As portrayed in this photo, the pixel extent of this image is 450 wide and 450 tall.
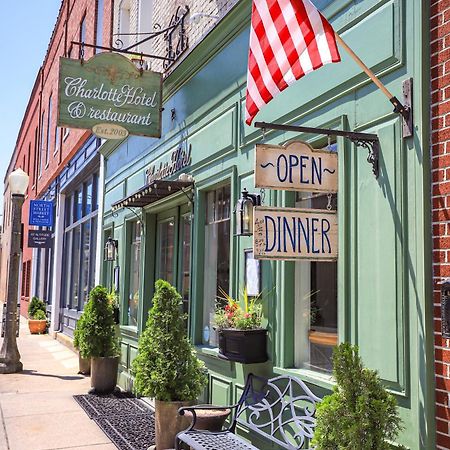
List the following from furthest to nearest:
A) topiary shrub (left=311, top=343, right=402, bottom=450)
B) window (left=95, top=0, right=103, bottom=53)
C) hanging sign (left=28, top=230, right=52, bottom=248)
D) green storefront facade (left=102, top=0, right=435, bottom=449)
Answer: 1. hanging sign (left=28, top=230, right=52, bottom=248)
2. window (left=95, top=0, right=103, bottom=53)
3. green storefront facade (left=102, top=0, right=435, bottom=449)
4. topiary shrub (left=311, top=343, right=402, bottom=450)

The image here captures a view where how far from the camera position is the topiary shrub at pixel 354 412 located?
9.46 feet

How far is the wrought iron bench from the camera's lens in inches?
165

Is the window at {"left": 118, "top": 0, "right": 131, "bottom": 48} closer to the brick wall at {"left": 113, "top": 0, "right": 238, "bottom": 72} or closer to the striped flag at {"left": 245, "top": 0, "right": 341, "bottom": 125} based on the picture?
the brick wall at {"left": 113, "top": 0, "right": 238, "bottom": 72}

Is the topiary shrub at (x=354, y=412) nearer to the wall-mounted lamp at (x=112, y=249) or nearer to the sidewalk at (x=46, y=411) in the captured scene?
the sidewalk at (x=46, y=411)

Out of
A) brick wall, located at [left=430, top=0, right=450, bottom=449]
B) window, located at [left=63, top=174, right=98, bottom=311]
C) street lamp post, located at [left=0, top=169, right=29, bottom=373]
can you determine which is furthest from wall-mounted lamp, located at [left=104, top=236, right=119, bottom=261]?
brick wall, located at [left=430, top=0, right=450, bottom=449]

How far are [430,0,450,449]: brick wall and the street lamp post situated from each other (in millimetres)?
9122

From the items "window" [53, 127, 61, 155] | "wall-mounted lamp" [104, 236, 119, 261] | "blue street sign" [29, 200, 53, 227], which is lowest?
"wall-mounted lamp" [104, 236, 119, 261]

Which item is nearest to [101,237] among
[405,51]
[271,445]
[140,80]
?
[140,80]

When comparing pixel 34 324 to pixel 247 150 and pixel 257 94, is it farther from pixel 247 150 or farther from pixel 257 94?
pixel 257 94

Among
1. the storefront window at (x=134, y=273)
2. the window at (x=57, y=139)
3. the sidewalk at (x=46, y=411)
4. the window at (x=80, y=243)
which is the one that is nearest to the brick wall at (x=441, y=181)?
the sidewalk at (x=46, y=411)

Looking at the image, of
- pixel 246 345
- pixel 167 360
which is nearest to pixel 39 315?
pixel 167 360

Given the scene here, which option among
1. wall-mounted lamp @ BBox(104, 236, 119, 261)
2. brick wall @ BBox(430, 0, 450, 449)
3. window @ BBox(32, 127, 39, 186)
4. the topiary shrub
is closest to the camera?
the topiary shrub

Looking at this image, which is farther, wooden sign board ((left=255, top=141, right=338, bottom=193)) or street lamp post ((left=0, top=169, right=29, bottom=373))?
street lamp post ((left=0, top=169, right=29, bottom=373))

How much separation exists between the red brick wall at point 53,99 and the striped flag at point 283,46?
26.1 feet
